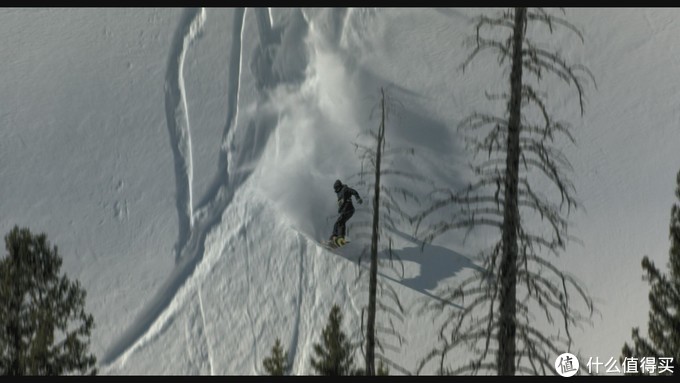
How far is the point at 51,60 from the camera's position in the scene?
112 feet

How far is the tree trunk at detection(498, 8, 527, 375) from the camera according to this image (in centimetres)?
1308

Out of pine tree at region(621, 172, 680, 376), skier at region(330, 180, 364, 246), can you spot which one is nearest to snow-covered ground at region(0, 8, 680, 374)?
skier at region(330, 180, 364, 246)

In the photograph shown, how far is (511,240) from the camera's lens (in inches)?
520

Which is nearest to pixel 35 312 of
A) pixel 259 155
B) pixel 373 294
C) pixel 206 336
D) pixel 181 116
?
pixel 373 294

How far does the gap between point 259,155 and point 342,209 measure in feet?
15.6

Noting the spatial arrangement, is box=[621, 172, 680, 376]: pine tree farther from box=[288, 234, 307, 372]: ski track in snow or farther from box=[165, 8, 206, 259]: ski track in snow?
box=[165, 8, 206, 259]: ski track in snow

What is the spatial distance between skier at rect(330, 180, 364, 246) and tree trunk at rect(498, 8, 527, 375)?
1121cm

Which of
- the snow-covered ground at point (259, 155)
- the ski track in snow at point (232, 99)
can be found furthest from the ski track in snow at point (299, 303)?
the ski track in snow at point (232, 99)

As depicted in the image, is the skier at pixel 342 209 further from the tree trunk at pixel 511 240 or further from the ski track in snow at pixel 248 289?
the tree trunk at pixel 511 240

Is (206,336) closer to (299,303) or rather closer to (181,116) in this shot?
(299,303)

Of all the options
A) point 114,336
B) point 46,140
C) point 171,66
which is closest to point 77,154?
point 46,140

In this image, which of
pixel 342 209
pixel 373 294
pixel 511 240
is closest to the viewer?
pixel 511 240

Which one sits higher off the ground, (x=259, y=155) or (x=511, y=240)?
(x=259, y=155)
